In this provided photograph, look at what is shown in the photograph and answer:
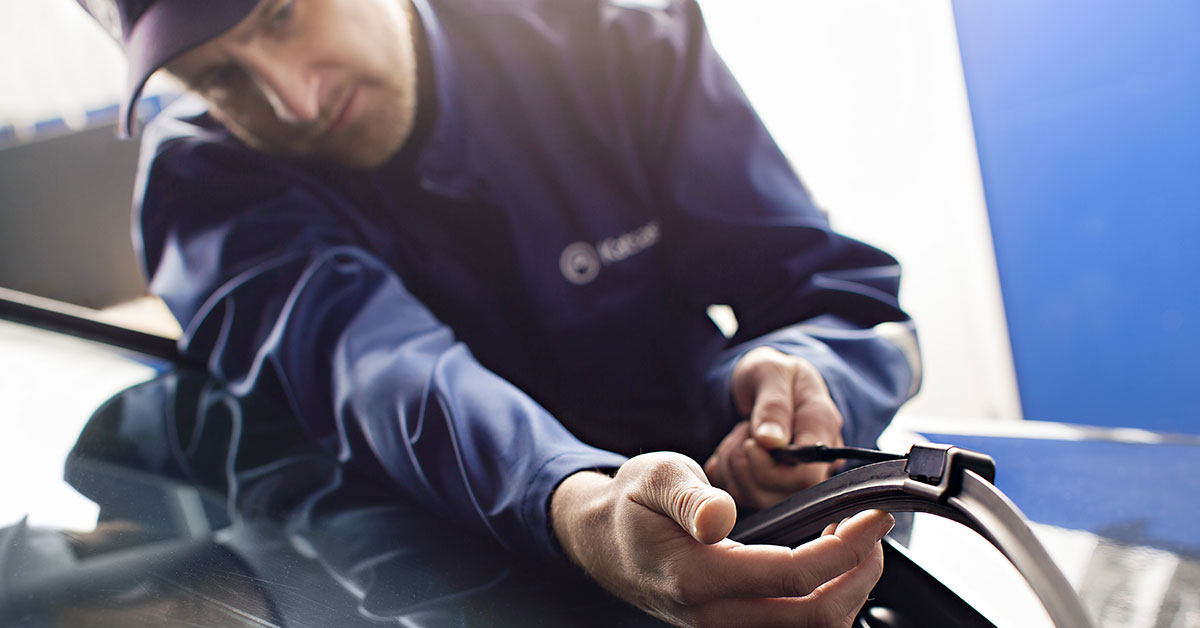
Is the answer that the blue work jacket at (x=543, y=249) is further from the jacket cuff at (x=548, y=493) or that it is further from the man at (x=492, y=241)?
the jacket cuff at (x=548, y=493)

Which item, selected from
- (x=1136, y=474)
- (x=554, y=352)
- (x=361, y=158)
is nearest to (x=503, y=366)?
(x=554, y=352)

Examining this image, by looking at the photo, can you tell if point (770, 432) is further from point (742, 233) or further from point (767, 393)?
point (742, 233)

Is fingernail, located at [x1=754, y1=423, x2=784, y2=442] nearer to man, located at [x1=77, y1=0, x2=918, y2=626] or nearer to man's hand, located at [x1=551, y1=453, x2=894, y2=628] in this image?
man, located at [x1=77, y1=0, x2=918, y2=626]

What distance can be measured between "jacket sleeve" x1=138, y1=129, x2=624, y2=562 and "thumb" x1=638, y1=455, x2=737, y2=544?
109 millimetres

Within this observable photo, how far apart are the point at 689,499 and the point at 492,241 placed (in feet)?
1.51

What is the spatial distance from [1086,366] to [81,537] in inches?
37.1

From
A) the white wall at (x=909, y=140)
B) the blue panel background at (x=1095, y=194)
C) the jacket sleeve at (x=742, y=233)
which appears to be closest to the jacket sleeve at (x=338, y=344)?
the jacket sleeve at (x=742, y=233)

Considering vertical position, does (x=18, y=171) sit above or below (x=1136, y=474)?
above

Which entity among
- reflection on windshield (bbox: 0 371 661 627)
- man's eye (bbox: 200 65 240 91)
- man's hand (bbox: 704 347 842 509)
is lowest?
man's hand (bbox: 704 347 842 509)

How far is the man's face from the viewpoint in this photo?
60cm

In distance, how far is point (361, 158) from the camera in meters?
0.65

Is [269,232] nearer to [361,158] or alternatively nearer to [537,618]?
[361,158]

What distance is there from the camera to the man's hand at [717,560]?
0.25 meters

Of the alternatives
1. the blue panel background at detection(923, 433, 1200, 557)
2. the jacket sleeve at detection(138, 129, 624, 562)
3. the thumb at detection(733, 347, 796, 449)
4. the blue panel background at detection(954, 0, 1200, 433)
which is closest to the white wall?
the blue panel background at detection(954, 0, 1200, 433)
